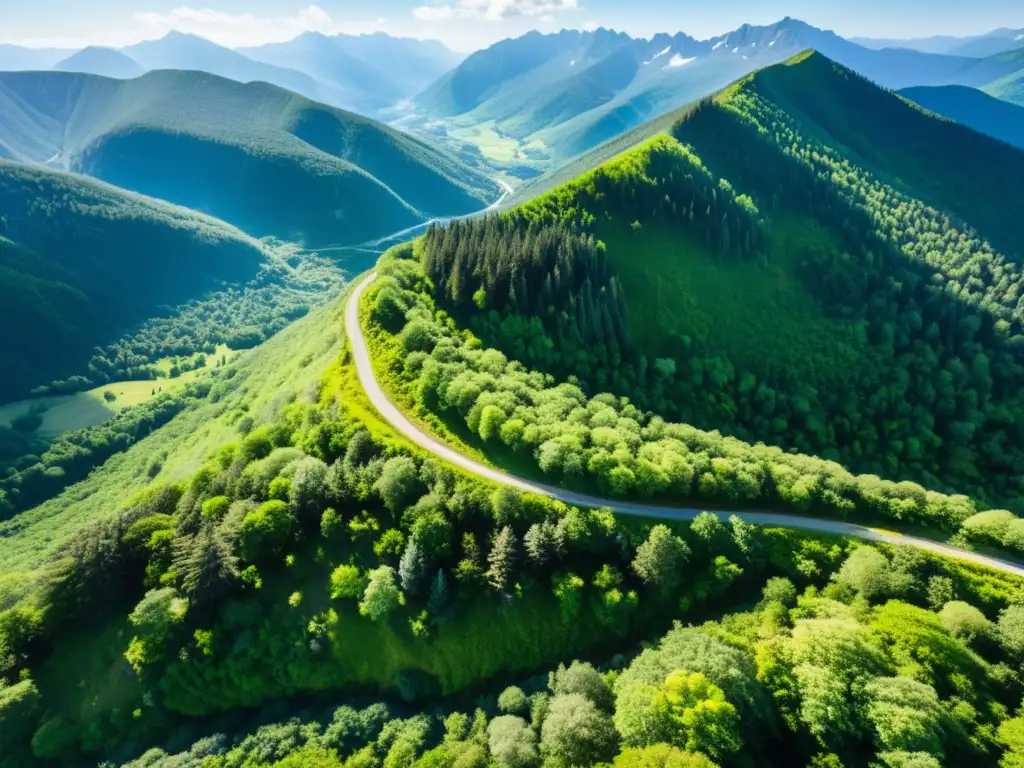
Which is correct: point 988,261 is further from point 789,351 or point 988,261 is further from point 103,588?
point 103,588

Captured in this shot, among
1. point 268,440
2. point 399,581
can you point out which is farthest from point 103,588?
point 399,581

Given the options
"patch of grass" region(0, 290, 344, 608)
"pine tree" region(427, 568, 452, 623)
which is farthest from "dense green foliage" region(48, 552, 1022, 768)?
"patch of grass" region(0, 290, 344, 608)

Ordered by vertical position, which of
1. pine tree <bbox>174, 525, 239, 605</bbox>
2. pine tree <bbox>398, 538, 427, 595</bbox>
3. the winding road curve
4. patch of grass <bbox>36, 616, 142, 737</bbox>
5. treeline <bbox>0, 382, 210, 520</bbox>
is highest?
the winding road curve

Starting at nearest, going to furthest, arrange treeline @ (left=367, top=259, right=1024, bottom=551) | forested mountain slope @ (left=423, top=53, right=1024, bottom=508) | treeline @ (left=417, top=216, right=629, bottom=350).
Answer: treeline @ (left=367, top=259, right=1024, bottom=551)
treeline @ (left=417, top=216, right=629, bottom=350)
forested mountain slope @ (left=423, top=53, right=1024, bottom=508)

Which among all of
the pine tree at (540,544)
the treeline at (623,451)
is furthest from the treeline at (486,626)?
the treeline at (623,451)

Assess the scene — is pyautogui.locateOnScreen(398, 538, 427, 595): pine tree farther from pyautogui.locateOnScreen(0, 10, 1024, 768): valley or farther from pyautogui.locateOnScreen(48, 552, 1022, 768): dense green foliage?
pyautogui.locateOnScreen(48, 552, 1022, 768): dense green foliage

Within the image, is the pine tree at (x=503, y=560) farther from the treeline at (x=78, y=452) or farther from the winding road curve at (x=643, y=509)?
the treeline at (x=78, y=452)
